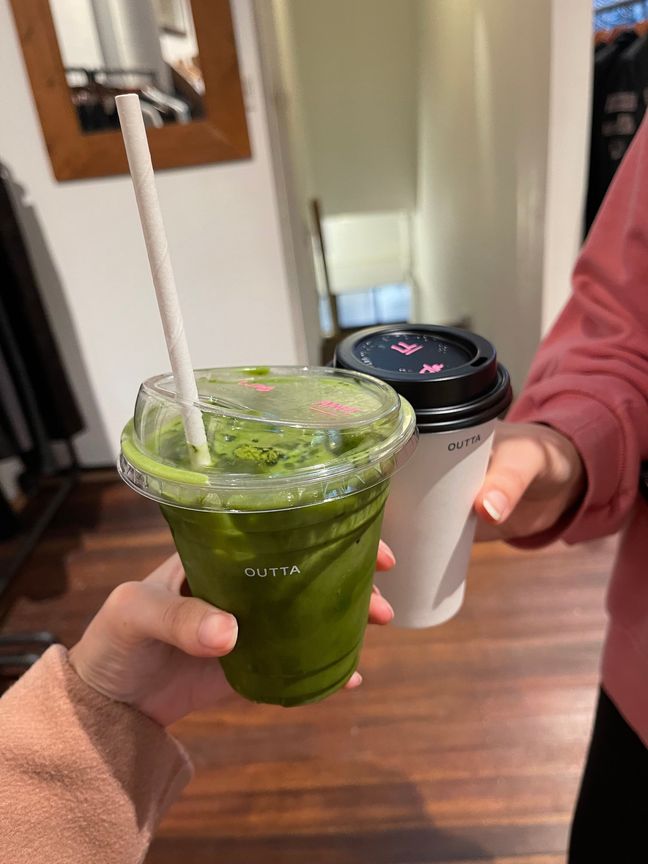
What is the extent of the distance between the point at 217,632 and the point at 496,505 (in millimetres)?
272

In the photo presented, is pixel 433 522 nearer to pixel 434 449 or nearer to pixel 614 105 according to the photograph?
pixel 434 449

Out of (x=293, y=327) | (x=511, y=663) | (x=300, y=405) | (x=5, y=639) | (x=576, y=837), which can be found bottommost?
(x=511, y=663)

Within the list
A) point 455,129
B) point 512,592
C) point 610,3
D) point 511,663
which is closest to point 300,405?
point 511,663

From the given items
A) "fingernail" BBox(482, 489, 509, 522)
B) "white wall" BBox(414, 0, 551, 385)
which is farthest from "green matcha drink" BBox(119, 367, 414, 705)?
"white wall" BBox(414, 0, 551, 385)

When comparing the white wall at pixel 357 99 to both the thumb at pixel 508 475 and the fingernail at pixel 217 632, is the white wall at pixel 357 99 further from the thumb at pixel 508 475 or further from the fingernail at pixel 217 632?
the fingernail at pixel 217 632

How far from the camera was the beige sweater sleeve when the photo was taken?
504mm

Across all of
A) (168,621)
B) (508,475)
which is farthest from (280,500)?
(508,475)

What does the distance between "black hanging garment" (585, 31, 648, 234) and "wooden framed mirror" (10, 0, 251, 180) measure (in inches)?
46.7

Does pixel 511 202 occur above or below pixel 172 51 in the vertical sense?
below

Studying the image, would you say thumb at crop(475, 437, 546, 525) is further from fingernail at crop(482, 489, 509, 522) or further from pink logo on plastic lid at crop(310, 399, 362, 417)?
pink logo on plastic lid at crop(310, 399, 362, 417)

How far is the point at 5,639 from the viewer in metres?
1.60

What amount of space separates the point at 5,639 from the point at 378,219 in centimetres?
488

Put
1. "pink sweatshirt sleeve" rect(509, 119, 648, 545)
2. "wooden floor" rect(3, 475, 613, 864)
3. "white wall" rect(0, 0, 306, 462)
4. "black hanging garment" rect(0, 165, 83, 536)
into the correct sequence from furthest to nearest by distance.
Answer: "white wall" rect(0, 0, 306, 462) < "black hanging garment" rect(0, 165, 83, 536) < "wooden floor" rect(3, 475, 613, 864) < "pink sweatshirt sleeve" rect(509, 119, 648, 545)

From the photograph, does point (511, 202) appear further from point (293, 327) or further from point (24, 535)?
point (24, 535)
